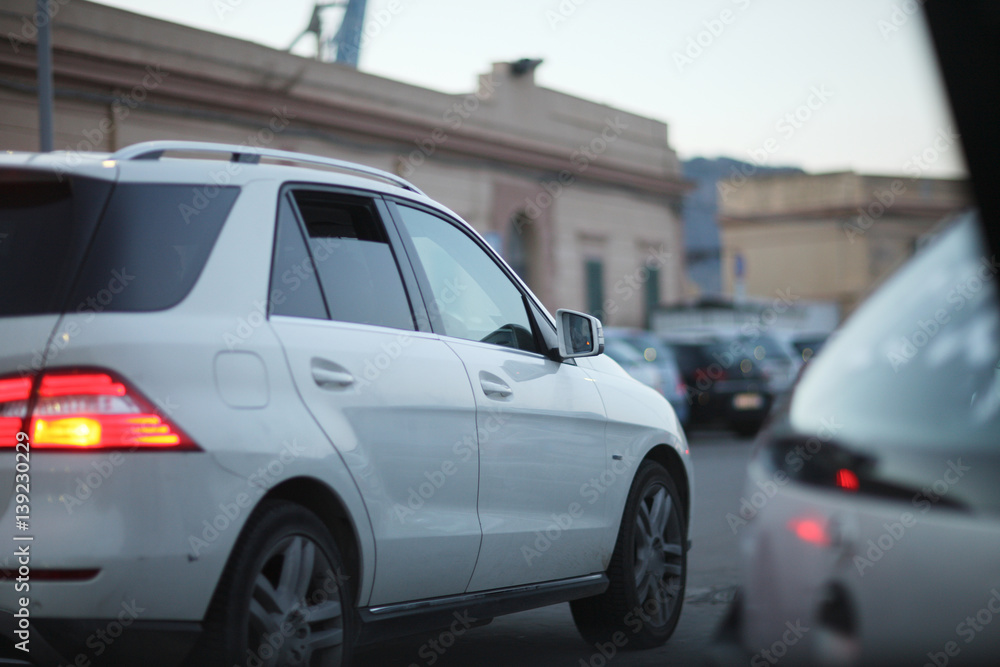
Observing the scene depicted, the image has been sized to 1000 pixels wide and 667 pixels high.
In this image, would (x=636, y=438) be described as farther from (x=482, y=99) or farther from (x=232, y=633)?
(x=482, y=99)

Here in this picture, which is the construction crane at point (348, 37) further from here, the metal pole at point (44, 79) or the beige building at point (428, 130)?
the metal pole at point (44, 79)

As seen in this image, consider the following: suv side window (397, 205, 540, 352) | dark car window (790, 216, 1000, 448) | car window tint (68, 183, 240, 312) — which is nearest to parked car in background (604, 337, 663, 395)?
suv side window (397, 205, 540, 352)

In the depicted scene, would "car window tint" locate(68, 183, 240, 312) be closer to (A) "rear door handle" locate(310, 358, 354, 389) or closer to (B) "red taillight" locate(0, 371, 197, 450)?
(B) "red taillight" locate(0, 371, 197, 450)

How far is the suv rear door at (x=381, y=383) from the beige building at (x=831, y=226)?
48556 millimetres

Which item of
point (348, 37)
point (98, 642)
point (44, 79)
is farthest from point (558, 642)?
point (348, 37)

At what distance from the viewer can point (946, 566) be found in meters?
2.00

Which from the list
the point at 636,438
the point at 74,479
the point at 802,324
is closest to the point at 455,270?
the point at 636,438

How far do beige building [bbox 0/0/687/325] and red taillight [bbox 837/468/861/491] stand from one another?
57.4ft

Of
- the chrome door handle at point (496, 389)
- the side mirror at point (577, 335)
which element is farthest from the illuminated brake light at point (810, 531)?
the side mirror at point (577, 335)

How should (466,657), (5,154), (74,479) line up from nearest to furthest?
(74,479) < (5,154) < (466,657)

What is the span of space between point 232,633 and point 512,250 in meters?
25.7

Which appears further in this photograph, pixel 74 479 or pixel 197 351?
pixel 197 351

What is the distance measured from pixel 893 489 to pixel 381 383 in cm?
217

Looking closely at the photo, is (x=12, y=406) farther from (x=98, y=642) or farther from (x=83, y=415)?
(x=98, y=642)
